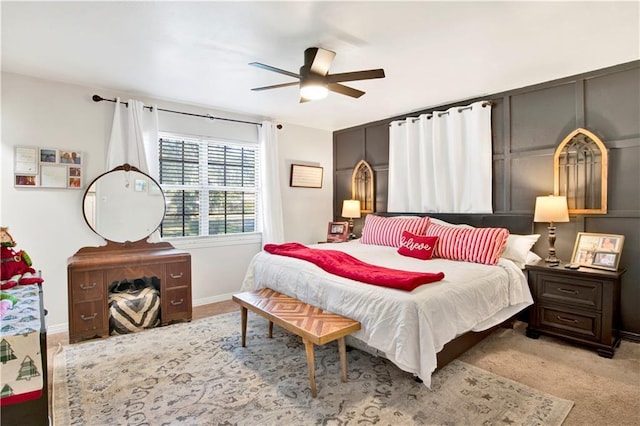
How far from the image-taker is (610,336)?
2.65 meters

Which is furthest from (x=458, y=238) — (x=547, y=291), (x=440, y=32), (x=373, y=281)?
(x=440, y=32)

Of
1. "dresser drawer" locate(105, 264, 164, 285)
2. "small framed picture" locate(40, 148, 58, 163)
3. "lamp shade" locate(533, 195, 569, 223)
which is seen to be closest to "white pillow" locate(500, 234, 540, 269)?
"lamp shade" locate(533, 195, 569, 223)

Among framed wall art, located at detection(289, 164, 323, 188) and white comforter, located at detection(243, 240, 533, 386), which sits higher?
framed wall art, located at detection(289, 164, 323, 188)

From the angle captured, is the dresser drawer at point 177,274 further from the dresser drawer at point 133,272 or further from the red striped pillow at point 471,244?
the red striped pillow at point 471,244

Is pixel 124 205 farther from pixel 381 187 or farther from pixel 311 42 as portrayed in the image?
pixel 381 187

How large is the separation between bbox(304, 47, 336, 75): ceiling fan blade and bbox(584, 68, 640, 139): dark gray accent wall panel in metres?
2.48

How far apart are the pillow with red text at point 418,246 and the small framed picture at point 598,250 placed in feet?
4.01

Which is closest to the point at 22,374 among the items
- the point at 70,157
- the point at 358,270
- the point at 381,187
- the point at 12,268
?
the point at 12,268

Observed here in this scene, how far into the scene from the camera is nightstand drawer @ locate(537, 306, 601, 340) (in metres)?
2.73

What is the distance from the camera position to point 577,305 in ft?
9.22

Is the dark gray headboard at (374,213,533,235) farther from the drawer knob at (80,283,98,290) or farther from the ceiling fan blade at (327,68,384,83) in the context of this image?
the drawer knob at (80,283,98,290)

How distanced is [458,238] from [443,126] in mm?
1546

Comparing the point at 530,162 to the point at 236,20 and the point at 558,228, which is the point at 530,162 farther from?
the point at 236,20

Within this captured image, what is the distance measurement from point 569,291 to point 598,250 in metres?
0.46
